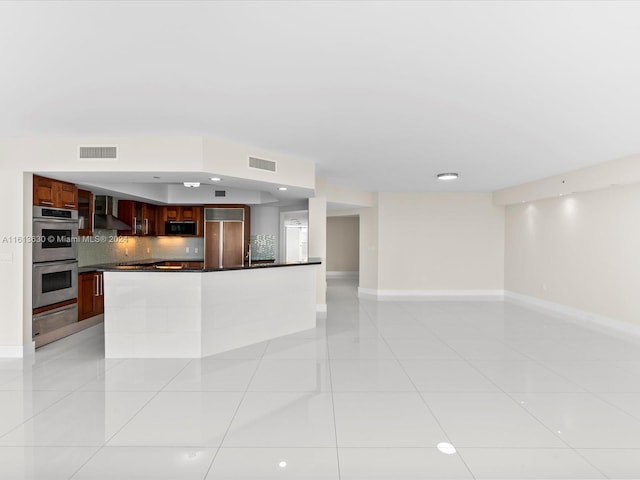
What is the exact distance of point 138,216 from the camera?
7.89 metres

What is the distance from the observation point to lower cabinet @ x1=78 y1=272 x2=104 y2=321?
5828mm

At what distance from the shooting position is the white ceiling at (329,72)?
2.13m

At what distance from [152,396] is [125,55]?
277 cm

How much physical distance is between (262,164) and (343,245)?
9516 millimetres

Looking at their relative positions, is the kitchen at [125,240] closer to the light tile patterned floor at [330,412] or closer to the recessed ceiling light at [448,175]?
the light tile patterned floor at [330,412]

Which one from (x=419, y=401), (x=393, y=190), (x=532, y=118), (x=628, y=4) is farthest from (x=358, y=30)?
(x=393, y=190)

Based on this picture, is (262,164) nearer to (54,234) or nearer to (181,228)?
(54,234)

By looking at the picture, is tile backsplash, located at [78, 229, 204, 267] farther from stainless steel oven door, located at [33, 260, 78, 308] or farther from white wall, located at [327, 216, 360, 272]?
white wall, located at [327, 216, 360, 272]

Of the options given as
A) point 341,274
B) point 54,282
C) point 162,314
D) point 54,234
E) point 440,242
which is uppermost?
point 54,234

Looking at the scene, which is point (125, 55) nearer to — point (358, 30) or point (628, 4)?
point (358, 30)

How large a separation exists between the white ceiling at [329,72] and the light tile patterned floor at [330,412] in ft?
8.59

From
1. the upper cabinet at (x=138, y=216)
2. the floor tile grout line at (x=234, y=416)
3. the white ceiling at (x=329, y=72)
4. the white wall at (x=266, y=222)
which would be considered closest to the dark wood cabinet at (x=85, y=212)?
the upper cabinet at (x=138, y=216)

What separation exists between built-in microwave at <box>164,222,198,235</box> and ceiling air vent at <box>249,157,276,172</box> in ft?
13.1

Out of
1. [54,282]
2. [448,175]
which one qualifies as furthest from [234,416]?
[448,175]
